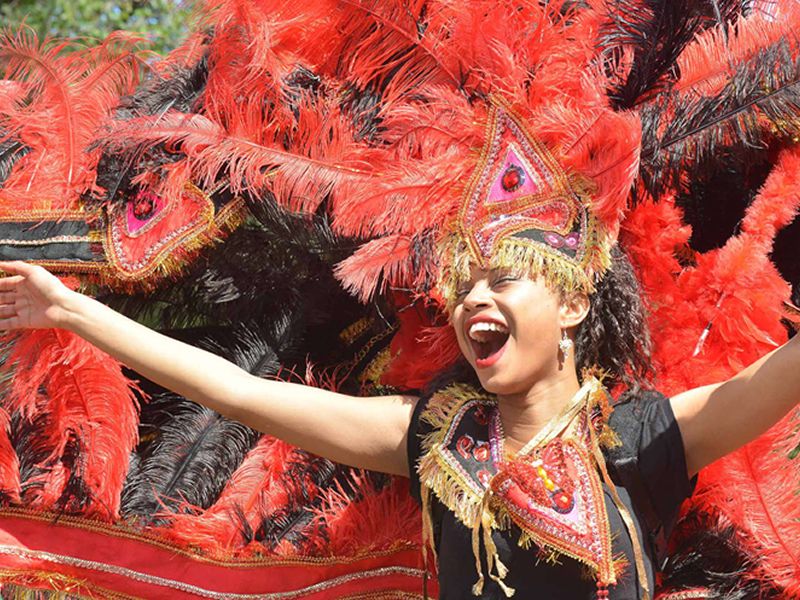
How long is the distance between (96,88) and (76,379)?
80cm

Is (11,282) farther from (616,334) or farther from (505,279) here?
(616,334)

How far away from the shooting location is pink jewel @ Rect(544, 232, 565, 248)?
89.8 inches

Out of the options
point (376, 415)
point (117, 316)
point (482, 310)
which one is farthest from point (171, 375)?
point (482, 310)

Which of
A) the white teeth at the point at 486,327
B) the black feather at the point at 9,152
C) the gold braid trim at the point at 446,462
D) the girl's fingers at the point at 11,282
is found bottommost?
the black feather at the point at 9,152

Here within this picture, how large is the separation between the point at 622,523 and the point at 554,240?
0.53m

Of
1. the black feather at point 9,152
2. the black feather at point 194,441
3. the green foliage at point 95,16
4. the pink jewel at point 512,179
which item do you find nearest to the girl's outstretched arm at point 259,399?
the pink jewel at point 512,179

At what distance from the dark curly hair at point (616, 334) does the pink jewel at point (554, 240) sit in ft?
0.40

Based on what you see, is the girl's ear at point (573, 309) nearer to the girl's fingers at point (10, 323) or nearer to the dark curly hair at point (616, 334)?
the dark curly hair at point (616, 334)

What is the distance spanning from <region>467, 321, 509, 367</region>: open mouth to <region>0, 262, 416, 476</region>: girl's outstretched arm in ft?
0.76

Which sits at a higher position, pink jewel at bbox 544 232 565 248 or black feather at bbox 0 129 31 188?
pink jewel at bbox 544 232 565 248

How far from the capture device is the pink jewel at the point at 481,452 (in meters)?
2.30

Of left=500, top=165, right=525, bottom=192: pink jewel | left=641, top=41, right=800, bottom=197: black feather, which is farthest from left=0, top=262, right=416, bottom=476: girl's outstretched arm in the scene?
left=641, top=41, right=800, bottom=197: black feather

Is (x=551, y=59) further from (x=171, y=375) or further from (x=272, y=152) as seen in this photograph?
(x=171, y=375)

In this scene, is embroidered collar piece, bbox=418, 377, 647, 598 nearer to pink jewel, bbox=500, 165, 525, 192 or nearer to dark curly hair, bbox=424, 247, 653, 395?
dark curly hair, bbox=424, 247, 653, 395
